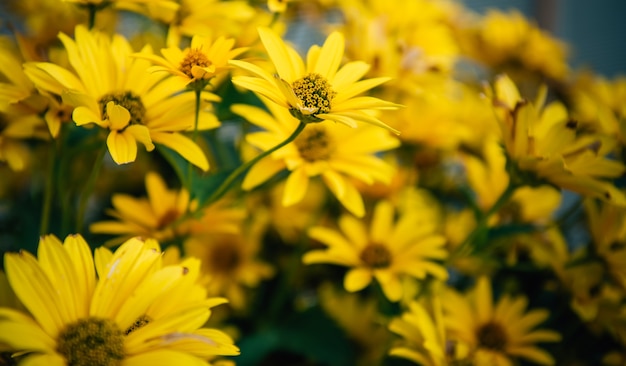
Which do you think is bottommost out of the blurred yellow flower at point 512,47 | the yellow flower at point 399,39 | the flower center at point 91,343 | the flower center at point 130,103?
the flower center at point 91,343

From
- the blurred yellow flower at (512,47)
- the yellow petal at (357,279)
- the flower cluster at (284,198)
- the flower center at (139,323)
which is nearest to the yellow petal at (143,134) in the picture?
the flower cluster at (284,198)

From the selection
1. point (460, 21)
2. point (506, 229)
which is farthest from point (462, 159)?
point (460, 21)

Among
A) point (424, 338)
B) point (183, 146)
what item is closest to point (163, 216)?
point (183, 146)

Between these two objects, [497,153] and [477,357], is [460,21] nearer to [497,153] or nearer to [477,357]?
[497,153]

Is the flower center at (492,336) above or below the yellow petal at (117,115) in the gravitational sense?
below

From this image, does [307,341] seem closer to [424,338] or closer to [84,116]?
[424,338]

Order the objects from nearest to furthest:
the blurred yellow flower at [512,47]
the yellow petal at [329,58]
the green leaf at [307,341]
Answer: the yellow petal at [329,58], the green leaf at [307,341], the blurred yellow flower at [512,47]

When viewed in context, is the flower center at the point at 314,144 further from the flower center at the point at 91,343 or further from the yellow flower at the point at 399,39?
the flower center at the point at 91,343
